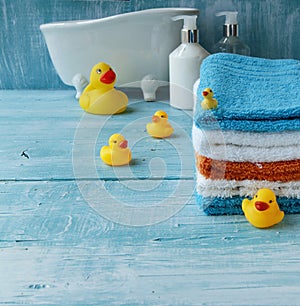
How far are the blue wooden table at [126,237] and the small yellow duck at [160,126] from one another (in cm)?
1

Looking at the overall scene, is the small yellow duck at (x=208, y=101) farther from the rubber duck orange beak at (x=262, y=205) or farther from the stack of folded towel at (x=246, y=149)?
the rubber duck orange beak at (x=262, y=205)

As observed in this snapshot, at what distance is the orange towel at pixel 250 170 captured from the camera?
606 millimetres

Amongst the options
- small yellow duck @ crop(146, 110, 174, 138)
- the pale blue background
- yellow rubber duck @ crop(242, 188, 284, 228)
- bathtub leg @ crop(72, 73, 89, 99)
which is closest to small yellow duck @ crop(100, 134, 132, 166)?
small yellow duck @ crop(146, 110, 174, 138)

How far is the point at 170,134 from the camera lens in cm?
90

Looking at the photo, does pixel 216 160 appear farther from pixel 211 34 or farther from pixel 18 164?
pixel 211 34

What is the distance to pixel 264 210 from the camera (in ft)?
1.92

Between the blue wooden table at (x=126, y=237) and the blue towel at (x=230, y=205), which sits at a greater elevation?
the blue towel at (x=230, y=205)

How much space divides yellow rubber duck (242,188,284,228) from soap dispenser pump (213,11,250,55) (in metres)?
0.55

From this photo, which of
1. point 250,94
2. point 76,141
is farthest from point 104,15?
point 250,94

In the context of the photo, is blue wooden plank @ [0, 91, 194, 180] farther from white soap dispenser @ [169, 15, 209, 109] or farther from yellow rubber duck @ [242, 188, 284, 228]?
yellow rubber duck @ [242, 188, 284, 228]

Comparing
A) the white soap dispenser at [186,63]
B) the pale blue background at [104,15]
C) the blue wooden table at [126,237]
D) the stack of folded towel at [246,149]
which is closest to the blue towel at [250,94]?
the stack of folded towel at [246,149]

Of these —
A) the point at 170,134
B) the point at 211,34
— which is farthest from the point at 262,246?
the point at 211,34

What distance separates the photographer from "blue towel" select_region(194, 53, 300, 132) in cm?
59

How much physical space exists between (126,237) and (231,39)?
2.04 ft
